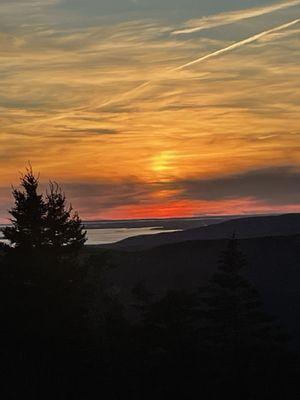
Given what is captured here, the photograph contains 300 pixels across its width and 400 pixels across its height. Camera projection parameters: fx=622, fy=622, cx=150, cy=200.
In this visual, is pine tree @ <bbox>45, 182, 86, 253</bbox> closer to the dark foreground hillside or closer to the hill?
the dark foreground hillside

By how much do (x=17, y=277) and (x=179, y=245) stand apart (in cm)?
5844

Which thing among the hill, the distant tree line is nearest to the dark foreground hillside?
the distant tree line

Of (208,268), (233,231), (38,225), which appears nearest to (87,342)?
(38,225)

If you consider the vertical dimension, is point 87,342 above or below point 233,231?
below

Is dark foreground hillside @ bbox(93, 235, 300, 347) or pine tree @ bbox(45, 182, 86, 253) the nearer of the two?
pine tree @ bbox(45, 182, 86, 253)

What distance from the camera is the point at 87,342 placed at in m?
26.6

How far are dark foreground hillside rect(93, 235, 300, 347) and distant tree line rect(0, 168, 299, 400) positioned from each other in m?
31.4

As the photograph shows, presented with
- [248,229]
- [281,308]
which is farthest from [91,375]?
[248,229]

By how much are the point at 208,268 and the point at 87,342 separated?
175 feet

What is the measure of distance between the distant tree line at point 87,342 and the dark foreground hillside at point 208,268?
31410 millimetres

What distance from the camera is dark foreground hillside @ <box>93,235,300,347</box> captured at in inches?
2803

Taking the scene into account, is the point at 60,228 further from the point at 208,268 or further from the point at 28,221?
the point at 208,268

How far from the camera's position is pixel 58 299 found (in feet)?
94.1

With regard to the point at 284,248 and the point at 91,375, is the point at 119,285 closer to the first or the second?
the point at 284,248
